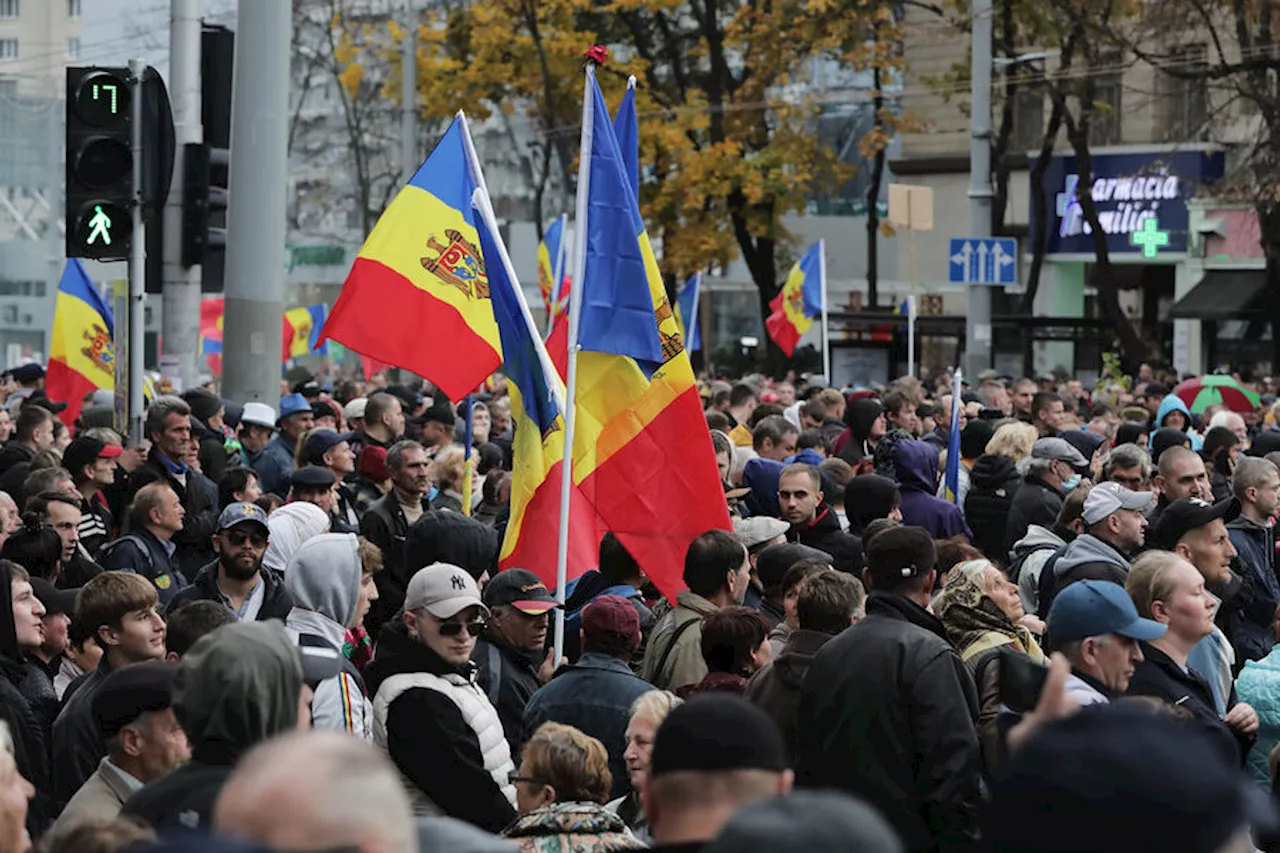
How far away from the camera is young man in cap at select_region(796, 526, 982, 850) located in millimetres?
6023

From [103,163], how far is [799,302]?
14.9 meters

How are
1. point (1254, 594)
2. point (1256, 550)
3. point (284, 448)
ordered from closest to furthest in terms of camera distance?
1. point (1254, 594)
2. point (1256, 550)
3. point (284, 448)

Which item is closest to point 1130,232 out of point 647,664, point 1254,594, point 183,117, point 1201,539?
point 183,117

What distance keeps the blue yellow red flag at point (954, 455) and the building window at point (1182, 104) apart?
69.6ft

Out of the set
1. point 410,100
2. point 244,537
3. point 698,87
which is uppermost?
point 698,87

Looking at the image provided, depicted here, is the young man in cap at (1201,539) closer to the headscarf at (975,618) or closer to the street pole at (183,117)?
the headscarf at (975,618)

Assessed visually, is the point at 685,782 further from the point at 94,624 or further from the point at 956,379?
the point at 956,379

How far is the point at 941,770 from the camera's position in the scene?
6.01 m

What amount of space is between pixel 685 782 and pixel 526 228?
54.5 meters

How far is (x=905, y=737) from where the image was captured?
6.05 meters

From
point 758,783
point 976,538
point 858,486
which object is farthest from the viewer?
point 976,538

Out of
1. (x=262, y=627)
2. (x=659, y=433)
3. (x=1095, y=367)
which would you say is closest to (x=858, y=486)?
(x=659, y=433)

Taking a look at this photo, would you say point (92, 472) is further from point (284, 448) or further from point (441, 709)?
point (441, 709)

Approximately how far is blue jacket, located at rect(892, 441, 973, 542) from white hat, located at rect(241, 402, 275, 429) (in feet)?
15.6
